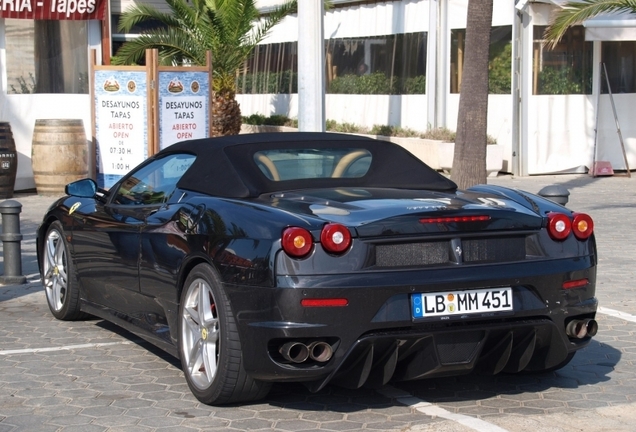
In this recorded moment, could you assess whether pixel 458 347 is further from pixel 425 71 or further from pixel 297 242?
pixel 425 71

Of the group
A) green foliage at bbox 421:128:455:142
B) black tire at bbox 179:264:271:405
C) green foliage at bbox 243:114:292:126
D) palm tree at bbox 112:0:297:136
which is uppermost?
palm tree at bbox 112:0:297:136

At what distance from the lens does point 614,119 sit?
65.0 feet

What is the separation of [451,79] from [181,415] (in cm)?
1640

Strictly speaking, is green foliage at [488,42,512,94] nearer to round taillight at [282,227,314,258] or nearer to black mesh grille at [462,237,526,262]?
black mesh grille at [462,237,526,262]

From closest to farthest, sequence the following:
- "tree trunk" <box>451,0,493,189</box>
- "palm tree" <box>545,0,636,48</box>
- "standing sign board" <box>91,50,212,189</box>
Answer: "tree trunk" <box>451,0,493,189</box>
"standing sign board" <box>91,50,212,189</box>
"palm tree" <box>545,0,636,48</box>

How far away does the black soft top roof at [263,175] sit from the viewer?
585 centimetres

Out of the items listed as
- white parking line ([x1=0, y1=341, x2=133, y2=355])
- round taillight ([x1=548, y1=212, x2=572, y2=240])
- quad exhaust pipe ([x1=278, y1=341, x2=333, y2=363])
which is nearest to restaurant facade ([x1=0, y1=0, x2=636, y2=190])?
white parking line ([x1=0, y1=341, x2=133, y2=355])

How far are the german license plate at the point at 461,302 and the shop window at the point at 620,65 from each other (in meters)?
15.4

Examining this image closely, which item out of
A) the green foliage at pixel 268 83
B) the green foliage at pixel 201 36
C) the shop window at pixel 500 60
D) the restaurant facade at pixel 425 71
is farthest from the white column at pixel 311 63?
the green foliage at pixel 268 83

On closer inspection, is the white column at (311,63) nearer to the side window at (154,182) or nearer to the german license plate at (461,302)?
the side window at (154,182)

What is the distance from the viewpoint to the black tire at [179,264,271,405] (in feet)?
17.0

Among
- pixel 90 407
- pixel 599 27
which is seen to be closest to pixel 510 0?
pixel 599 27

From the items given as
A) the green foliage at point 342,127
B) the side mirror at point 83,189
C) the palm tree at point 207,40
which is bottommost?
the side mirror at point 83,189

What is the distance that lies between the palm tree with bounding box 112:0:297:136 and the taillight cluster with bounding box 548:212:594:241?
1482 centimetres
